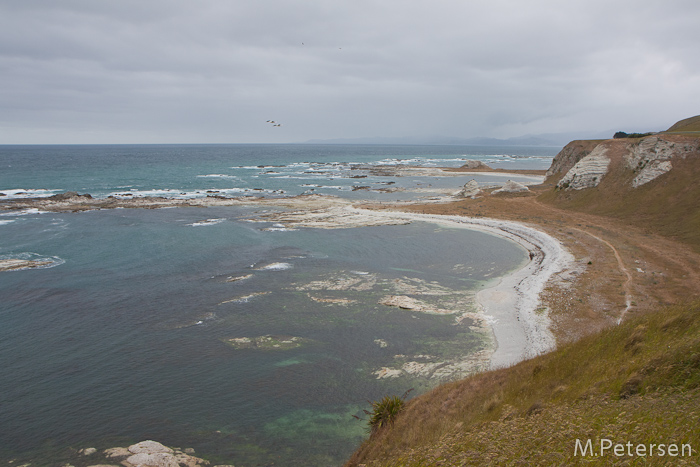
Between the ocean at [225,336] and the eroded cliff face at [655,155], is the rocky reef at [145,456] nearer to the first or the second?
the ocean at [225,336]

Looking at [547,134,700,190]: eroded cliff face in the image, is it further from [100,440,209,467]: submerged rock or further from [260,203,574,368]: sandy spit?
[100,440,209,467]: submerged rock

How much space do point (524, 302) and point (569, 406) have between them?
17314mm

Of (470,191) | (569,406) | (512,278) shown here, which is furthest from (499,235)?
(569,406)

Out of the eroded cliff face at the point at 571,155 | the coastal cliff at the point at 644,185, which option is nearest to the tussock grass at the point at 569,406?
the coastal cliff at the point at 644,185

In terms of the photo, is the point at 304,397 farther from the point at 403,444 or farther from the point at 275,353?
the point at 403,444

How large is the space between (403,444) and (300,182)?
312 ft

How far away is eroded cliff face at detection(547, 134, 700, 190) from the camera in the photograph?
4741cm

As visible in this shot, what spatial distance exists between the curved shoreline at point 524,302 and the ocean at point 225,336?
135cm

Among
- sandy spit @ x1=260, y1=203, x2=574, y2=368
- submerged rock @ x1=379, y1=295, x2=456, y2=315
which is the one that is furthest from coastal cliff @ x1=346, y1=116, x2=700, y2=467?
submerged rock @ x1=379, y1=295, x2=456, y2=315

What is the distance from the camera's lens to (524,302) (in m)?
26.5

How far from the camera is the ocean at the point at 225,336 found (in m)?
15.7

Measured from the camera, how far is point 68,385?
18.3 meters

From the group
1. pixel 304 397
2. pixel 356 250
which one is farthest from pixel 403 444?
pixel 356 250

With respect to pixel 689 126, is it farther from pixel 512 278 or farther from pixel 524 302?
pixel 524 302
